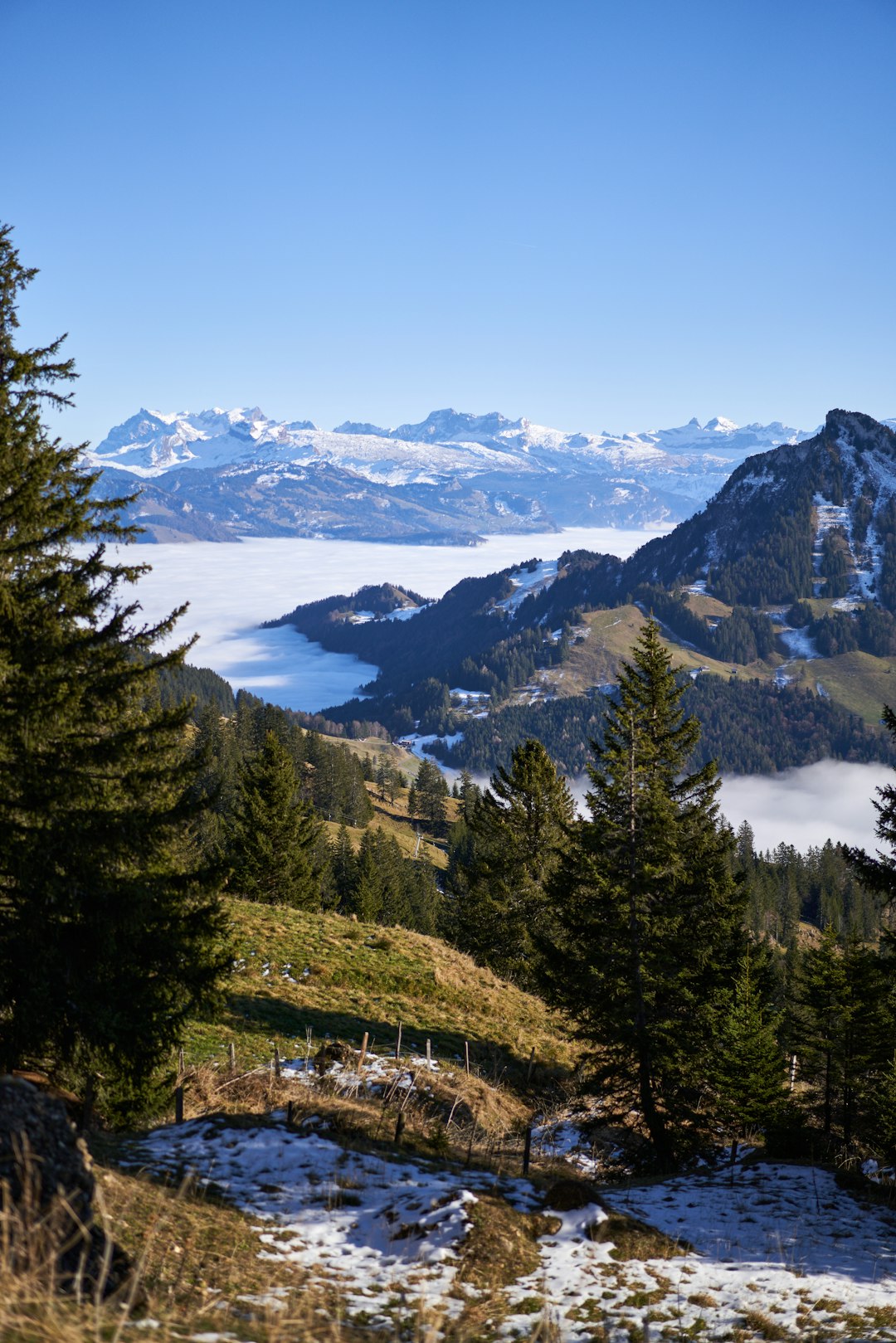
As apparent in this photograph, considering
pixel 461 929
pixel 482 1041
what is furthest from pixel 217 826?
pixel 482 1041

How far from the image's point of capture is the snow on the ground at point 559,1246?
9.52 m

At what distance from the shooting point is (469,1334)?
27.4 ft

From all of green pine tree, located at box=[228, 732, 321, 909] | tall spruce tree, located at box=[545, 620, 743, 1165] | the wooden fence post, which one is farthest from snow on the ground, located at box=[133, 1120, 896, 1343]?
green pine tree, located at box=[228, 732, 321, 909]

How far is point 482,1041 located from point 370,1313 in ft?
65.0

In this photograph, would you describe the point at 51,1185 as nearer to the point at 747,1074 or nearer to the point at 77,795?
the point at 77,795

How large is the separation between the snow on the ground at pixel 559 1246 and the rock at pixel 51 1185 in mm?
2872

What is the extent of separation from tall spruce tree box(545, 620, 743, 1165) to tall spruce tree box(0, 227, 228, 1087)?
11.2 m

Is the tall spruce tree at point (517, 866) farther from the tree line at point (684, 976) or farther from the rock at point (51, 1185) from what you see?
the rock at point (51, 1185)

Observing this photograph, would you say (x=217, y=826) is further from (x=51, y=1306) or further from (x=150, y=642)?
(x=51, y=1306)

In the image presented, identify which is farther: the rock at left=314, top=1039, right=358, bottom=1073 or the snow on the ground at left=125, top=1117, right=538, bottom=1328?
the rock at left=314, top=1039, right=358, bottom=1073

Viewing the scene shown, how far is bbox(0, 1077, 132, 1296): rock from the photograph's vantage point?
6066 millimetres

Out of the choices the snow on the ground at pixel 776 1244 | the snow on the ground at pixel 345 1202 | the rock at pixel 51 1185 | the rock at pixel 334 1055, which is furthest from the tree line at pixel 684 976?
the rock at pixel 51 1185

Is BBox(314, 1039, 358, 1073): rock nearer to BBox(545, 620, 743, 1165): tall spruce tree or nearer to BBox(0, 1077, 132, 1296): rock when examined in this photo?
BBox(545, 620, 743, 1165): tall spruce tree

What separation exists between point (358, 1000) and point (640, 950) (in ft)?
35.1
